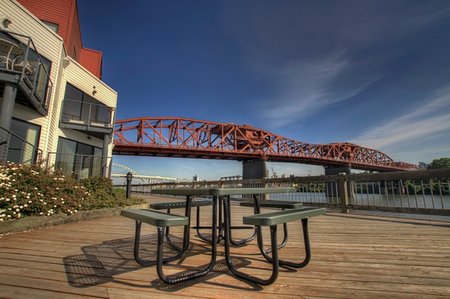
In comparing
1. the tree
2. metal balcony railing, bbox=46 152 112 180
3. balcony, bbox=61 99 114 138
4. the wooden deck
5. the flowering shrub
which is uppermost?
the tree

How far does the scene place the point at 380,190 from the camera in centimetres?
515

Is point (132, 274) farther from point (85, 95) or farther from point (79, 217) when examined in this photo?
A: point (85, 95)

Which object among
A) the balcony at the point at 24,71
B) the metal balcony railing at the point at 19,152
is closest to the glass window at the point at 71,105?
the balcony at the point at 24,71

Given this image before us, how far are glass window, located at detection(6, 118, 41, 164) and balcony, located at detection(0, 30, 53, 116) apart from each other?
0.70 meters

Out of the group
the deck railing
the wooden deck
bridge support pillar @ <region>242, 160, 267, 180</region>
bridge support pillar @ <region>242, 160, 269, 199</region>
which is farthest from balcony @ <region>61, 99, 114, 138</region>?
bridge support pillar @ <region>242, 160, 269, 199</region>

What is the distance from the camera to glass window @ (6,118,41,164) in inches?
291

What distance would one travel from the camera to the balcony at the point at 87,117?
1034 cm

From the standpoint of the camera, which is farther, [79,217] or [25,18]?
[25,18]

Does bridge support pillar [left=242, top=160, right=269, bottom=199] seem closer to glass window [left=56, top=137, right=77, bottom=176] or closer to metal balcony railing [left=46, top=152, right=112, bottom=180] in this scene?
metal balcony railing [left=46, top=152, right=112, bottom=180]

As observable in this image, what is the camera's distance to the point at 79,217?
16.6 feet

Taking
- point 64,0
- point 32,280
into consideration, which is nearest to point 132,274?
point 32,280

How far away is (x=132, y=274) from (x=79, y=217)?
13.0ft

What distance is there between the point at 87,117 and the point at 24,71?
4.71m

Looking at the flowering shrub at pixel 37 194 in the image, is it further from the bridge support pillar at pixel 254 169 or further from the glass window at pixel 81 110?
the bridge support pillar at pixel 254 169
